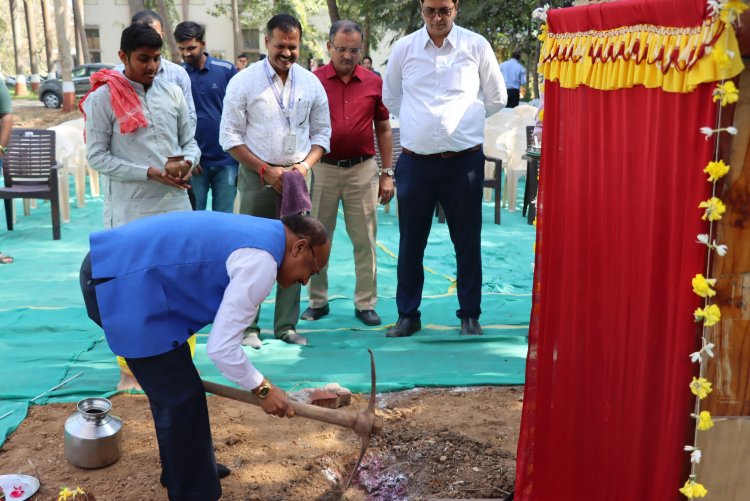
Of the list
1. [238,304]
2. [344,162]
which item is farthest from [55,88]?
[238,304]

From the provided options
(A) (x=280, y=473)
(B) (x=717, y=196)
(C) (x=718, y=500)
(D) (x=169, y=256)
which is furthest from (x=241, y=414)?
(B) (x=717, y=196)

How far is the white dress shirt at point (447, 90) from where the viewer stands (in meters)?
4.82

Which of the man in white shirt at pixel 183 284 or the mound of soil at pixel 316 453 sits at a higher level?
the man in white shirt at pixel 183 284

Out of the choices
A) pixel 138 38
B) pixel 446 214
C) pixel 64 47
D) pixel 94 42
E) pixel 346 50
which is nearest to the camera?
pixel 138 38

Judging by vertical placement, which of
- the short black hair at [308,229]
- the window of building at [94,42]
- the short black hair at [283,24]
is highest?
the window of building at [94,42]

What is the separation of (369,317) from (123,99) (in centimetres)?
227

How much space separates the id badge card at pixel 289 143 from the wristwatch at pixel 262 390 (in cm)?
221

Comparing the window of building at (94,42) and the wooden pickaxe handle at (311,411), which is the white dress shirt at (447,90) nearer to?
the wooden pickaxe handle at (311,411)

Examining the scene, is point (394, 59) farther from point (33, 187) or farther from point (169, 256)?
point (33, 187)

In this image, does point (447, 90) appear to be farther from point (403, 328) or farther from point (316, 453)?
point (316, 453)

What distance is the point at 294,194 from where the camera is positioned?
452cm

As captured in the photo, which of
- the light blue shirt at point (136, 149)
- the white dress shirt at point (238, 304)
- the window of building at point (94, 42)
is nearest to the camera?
the white dress shirt at point (238, 304)

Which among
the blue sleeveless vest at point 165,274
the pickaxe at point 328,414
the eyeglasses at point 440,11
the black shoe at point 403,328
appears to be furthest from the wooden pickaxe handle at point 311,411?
the eyeglasses at point 440,11

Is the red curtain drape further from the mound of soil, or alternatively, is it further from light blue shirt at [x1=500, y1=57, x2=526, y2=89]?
light blue shirt at [x1=500, y1=57, x2=526, y2=89]
